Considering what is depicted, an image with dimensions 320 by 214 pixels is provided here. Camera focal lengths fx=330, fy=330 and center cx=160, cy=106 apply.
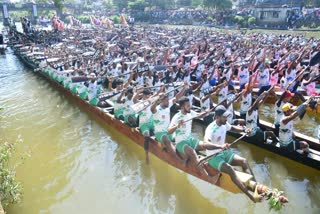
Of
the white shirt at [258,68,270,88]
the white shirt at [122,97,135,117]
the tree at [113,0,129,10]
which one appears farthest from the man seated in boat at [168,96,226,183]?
the tree at [113,0,129,10]

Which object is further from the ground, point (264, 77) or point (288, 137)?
point (264, 77)

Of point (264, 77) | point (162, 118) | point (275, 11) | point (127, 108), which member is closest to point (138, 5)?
point (275, 11)

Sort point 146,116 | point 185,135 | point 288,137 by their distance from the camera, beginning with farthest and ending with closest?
1. point 146,116
2. point 288,137
3. point 185,135

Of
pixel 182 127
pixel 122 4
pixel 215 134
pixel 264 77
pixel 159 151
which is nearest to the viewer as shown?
pixel 215 134

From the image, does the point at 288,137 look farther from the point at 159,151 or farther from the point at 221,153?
the point at 159,151

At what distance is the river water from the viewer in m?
7.32

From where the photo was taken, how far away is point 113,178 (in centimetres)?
862

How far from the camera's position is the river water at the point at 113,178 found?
288 inches

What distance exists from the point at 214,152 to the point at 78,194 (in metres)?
3.58

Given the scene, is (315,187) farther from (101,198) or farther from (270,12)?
(270,12)

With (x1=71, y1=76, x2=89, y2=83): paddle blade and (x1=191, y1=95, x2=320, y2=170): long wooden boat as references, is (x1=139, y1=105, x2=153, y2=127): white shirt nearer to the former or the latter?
(x1=191, y1=95, x2=320, y2=170): long wooden boat

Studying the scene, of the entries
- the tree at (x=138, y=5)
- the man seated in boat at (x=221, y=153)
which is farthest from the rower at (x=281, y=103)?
the tree at (x=138, y=5)

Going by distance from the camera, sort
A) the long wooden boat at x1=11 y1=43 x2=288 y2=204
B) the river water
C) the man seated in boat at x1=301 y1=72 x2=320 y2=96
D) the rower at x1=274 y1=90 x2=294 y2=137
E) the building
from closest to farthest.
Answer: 1. the long wooden boat at x1=11 y1=43 x2=288 y2=204
2. the river water
3. the rower at x1=274 y1=90 x2=294 y2=137
4. the man seated in boat at x1=301 y1=72 x2=320 y2=96
5. the building

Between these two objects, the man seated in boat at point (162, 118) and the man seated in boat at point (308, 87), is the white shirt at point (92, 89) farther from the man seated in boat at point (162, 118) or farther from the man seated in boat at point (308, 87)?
the man seated in boat at point (308, 87)
